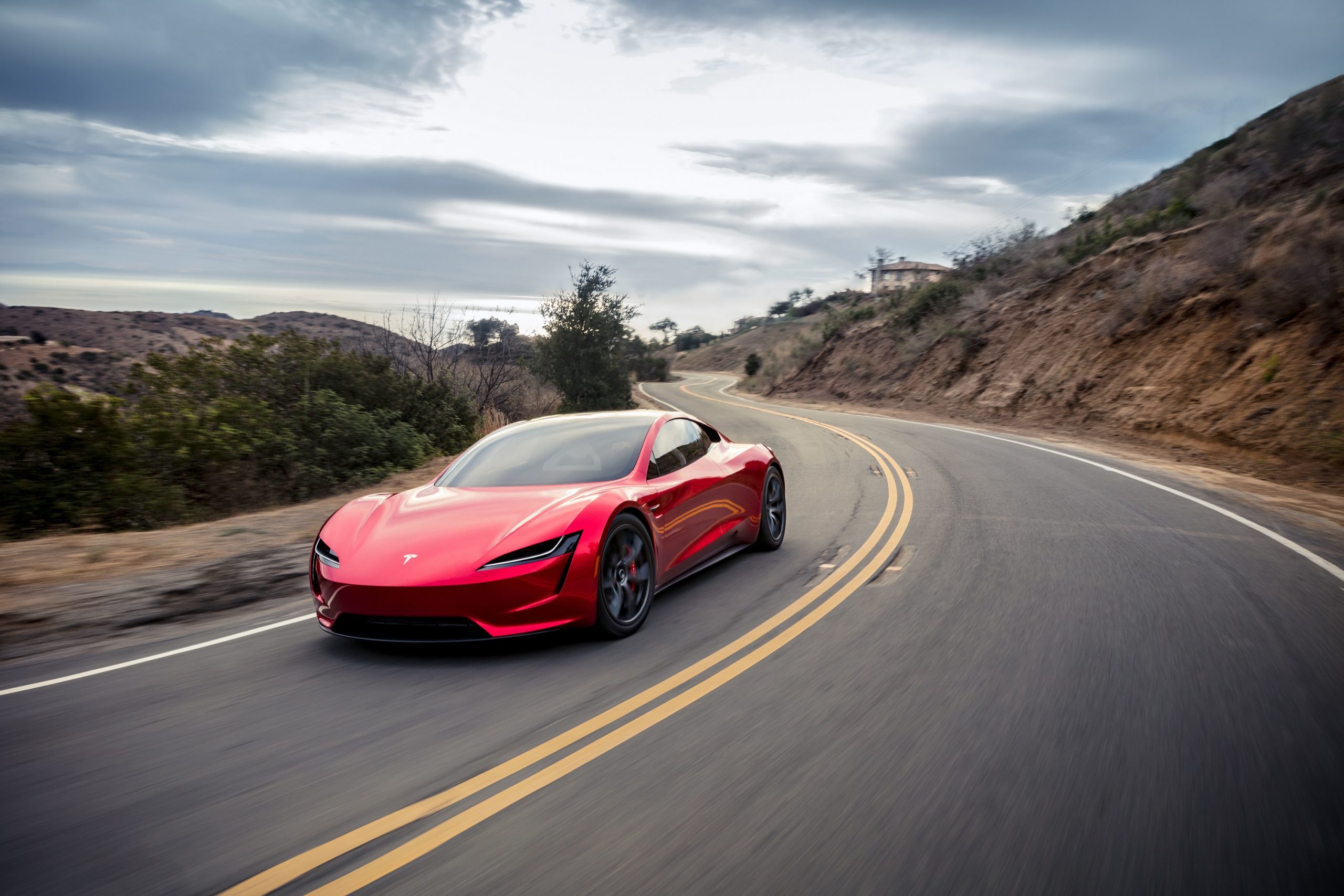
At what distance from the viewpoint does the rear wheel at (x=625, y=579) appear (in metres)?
4.86

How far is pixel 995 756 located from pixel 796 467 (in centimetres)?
1014

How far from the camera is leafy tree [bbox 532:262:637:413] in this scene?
35.5 metres

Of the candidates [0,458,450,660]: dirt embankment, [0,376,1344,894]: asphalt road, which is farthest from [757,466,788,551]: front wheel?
[0,458,450,660]: dirt embankment

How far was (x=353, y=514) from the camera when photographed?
5391 millimetres

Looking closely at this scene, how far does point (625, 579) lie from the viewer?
512 centimetres

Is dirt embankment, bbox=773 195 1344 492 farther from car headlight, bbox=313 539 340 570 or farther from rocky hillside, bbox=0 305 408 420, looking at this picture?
rocky hillside, bbox=0 305 408 420

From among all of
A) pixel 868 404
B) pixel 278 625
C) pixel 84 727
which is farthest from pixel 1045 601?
pixel 868 404

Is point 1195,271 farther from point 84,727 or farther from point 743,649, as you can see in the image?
point 84,727

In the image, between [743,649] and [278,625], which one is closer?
[743,649]

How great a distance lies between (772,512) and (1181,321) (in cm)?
1831

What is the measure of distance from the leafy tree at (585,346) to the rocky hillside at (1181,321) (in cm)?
1003

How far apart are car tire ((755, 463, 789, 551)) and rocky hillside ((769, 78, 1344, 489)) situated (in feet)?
33.6

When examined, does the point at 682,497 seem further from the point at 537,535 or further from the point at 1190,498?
the point at 1190,498

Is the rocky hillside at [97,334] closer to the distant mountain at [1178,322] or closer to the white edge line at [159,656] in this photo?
the white edge line at [159,656]
